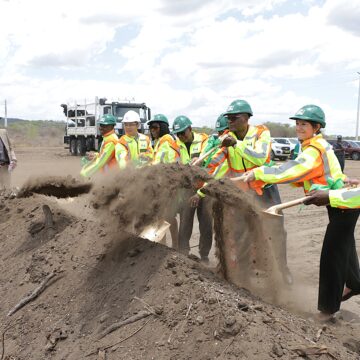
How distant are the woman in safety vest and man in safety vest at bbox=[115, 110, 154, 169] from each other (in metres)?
2.48

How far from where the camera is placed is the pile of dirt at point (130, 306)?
310 centimetres

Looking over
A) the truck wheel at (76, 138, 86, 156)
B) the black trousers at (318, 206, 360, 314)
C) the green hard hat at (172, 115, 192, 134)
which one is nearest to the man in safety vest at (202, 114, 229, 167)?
the green hard hat at (172, 115, 192, 134)

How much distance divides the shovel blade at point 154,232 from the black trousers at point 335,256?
1.72 metres

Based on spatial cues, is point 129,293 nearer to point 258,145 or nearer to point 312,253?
point 258,145

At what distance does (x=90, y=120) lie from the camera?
27516mm

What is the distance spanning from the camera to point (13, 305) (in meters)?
4.49

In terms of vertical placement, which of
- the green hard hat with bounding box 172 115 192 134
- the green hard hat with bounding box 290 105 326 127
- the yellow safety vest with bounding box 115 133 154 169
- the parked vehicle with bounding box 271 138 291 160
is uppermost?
the green hard hat with bounding box 290 105 326 127

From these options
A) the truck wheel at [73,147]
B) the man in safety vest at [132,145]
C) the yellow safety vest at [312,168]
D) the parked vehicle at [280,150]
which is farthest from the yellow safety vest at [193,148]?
the truck wheel at [73,147]

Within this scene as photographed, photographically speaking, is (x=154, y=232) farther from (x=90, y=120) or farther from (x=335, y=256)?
(x=90, y=120)

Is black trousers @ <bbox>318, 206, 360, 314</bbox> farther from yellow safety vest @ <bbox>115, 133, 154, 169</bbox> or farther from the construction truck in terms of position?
the construction truck

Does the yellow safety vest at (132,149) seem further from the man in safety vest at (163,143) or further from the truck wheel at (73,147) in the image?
the truck wheel at (73,147)

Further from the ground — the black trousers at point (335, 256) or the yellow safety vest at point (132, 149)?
the yellow safety vest at point (132, 149)

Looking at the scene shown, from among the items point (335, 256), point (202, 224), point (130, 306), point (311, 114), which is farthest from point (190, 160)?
point (130, 306)

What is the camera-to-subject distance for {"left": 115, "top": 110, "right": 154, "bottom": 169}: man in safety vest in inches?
256
